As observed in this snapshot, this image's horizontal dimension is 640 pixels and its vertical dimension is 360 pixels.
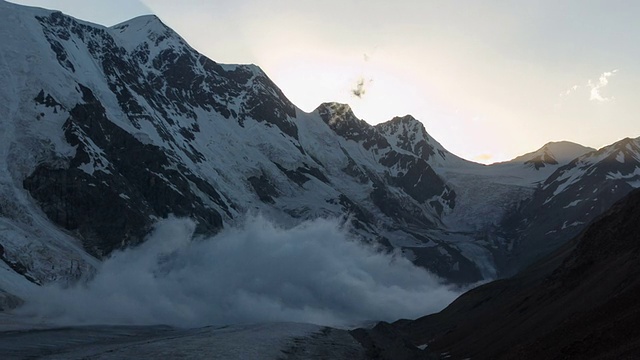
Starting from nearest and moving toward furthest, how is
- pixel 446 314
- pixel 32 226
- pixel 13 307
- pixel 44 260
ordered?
pixel 13 307, pixel 446 314, pixel 44 260, pixel 32 226

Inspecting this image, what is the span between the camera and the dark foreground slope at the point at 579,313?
49.9m

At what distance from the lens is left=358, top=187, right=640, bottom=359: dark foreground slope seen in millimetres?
49906

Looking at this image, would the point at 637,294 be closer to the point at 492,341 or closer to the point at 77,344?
the point at 492,341

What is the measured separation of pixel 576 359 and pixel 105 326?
12016cm

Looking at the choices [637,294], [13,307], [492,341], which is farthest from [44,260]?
[637,294]

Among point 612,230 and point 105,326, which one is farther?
point 105,326

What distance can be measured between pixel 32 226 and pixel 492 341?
14990 cm

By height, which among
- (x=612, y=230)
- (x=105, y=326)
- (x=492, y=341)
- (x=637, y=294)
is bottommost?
(x=105, y=326)

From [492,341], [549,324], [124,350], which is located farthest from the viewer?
[124,350]

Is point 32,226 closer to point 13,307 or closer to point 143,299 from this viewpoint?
point 143,299

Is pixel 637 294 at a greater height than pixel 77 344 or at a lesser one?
greater

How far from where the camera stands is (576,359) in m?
48.6

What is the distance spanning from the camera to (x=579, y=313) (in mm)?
63375

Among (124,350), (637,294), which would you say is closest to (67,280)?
(124,350)
